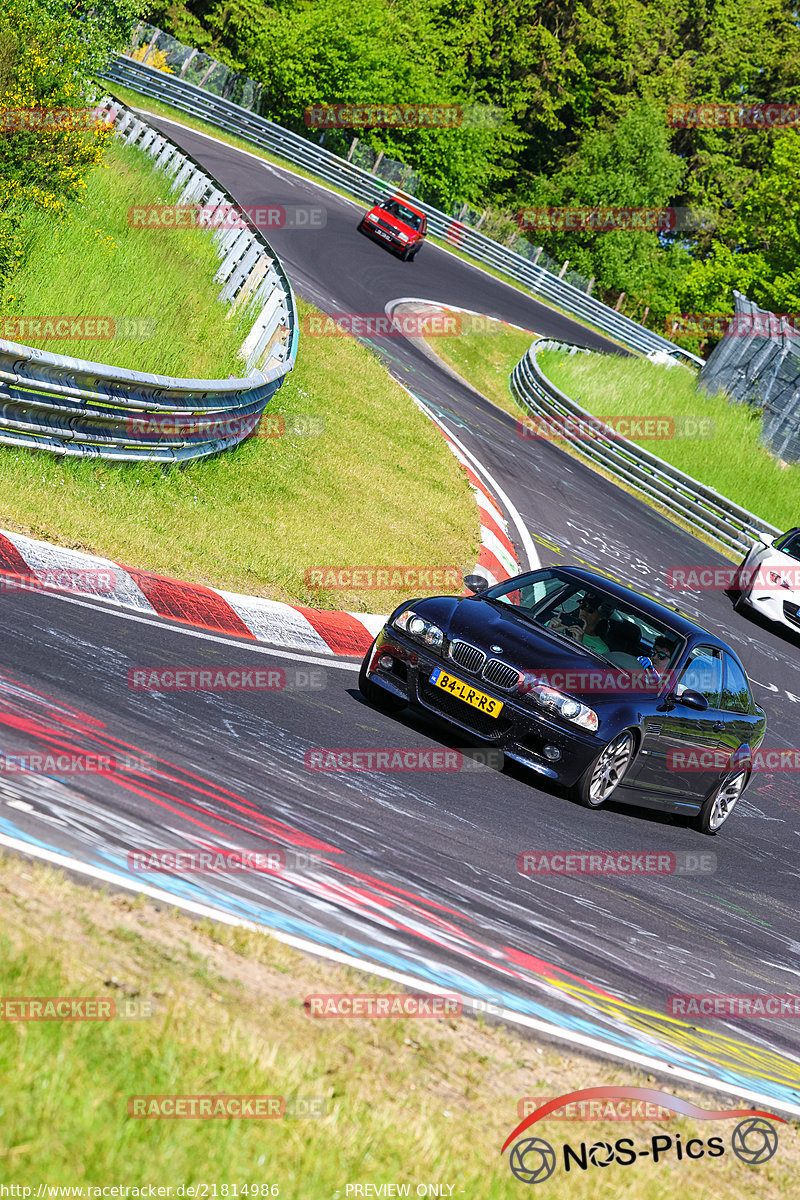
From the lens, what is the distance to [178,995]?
4.10m

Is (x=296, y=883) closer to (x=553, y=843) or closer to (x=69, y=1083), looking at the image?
(x=69, y=1083)

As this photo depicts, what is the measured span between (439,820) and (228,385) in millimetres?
7029

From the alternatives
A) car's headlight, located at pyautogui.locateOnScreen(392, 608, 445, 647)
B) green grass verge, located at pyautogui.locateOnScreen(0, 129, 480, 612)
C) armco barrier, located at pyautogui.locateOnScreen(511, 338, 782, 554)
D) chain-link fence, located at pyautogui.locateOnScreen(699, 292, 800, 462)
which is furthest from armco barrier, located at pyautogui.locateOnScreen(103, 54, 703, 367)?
car's headlight, located at pyautogui.locateOnScreen(392, 608, 445, 647)

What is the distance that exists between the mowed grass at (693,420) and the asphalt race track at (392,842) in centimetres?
1970

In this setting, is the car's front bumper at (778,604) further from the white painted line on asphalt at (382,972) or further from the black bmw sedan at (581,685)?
the white painted line on asphalt at (382,972)

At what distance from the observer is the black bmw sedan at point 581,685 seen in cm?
879

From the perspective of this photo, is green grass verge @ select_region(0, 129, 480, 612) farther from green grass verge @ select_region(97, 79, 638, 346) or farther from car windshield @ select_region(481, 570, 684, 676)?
green grass verge @ select_region(97, 79, 638, 346)

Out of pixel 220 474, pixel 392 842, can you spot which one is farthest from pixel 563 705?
pixel 220 474

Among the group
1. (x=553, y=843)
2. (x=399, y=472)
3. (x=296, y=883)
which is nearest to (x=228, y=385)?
(x=399, y=472)

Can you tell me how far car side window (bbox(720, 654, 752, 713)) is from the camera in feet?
34.7

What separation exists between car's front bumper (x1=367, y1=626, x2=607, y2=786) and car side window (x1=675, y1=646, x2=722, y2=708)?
4.41ft

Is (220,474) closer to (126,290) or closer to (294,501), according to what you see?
(294,501)

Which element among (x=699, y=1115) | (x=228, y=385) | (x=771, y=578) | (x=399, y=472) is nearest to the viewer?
(x=699, y=1115)

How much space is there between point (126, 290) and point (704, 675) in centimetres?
909
